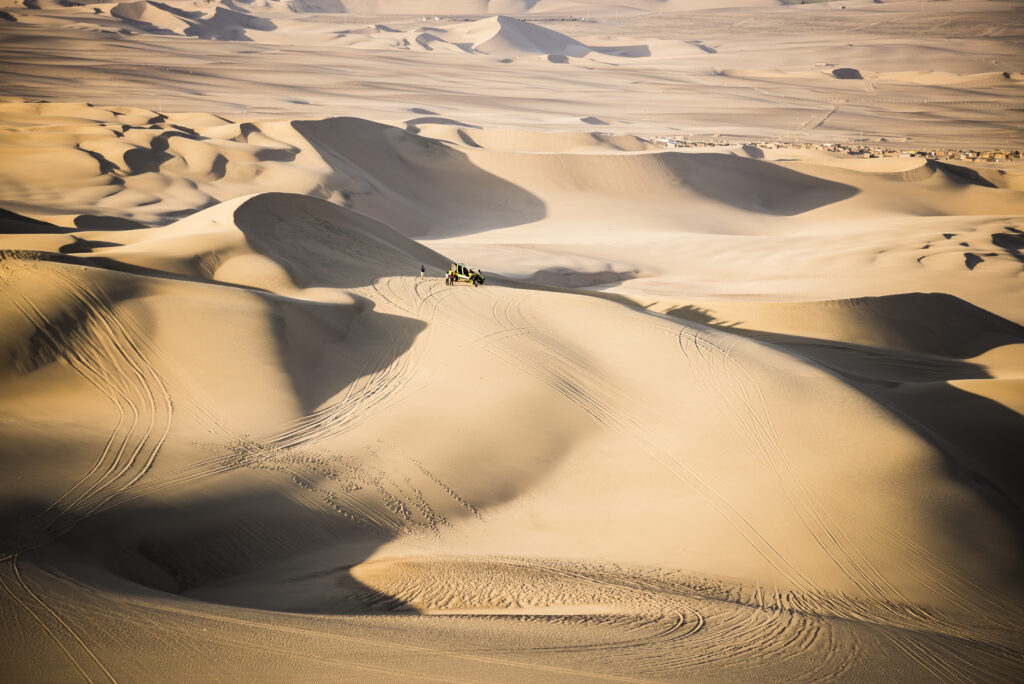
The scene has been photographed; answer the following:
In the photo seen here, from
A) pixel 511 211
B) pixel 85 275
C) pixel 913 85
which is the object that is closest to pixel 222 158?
pixel 511 211

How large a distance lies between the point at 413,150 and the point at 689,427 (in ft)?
89.6

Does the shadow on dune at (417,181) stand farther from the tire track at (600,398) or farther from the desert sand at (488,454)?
the tire track at (600,398)

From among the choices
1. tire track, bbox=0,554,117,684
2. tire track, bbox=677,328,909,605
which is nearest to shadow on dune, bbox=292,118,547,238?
tire track, bbox=677,328,909,605

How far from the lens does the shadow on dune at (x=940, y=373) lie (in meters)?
10.6

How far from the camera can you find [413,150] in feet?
115

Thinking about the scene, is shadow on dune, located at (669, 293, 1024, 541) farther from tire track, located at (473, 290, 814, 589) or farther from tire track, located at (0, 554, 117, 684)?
tire track, located at (0, 554, 117, 684)

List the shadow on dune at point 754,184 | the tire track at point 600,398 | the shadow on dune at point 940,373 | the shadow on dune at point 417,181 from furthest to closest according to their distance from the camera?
the shadow on dune at point 754,184
the shadow on dune at point 417,181
the shadow on dune at point 940,373
the tire track at point 600,398

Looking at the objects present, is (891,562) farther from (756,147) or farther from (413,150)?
(756,147)

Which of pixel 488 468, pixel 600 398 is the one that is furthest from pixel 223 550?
pixel 600 398

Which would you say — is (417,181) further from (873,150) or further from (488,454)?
(873,150)

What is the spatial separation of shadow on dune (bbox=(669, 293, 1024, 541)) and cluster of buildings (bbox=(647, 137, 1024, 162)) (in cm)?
2622

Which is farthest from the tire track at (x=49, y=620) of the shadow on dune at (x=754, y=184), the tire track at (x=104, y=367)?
the shadow on dune at (x=754, y=184)

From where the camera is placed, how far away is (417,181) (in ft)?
111

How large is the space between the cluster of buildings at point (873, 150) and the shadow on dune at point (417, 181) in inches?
587
